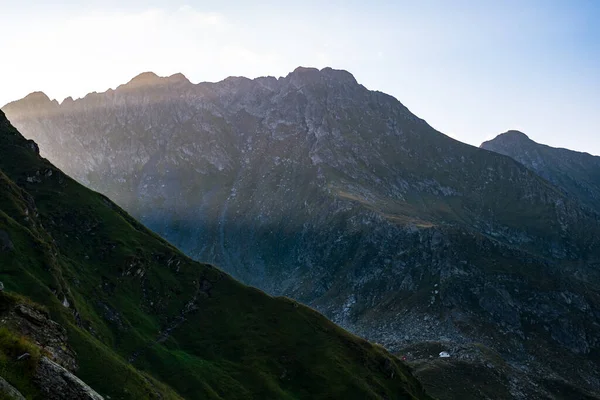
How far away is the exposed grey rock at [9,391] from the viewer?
20.4 metres

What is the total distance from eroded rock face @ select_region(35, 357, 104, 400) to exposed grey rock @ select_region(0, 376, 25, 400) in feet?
7.09

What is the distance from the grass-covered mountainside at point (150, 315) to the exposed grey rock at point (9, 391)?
46.5 m

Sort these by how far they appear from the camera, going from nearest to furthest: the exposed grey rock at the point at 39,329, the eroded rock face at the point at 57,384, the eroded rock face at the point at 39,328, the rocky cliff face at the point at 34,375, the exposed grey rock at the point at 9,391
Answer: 1. the exposed grey rock at the point at 9,391
2. the rocky cliff face at the point at 34,375
3. the eroded rock face at the point at 57,384
4. the eroded rock face at the point at 39,328
5. the exposed grey rock at the point at 39,329

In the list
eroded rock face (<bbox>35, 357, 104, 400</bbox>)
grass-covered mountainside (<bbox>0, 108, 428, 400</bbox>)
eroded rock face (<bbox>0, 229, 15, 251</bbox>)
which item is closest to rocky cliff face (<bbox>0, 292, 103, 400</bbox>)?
eroded rock face (<bbox>35, 357, 104, 400</bbox>)

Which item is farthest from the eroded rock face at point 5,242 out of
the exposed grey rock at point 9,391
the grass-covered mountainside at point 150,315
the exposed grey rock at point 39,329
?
the exposed grey rock at point 9,391

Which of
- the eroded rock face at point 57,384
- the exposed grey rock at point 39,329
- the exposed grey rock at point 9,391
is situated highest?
the exposed grey rock at point 9,391

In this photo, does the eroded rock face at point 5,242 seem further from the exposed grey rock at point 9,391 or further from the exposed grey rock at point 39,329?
the exposed grey rock at point 9,391

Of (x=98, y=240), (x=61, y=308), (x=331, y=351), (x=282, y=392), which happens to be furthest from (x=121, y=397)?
(x=98, y=240)

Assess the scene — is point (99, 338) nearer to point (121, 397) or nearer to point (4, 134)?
point (121, 397)

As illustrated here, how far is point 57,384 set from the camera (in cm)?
2356

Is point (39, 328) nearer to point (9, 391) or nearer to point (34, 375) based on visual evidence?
point (34, 375)

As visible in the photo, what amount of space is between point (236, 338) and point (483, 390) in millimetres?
91981

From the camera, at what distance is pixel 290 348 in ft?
365

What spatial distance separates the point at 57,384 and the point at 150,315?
90.9 m
